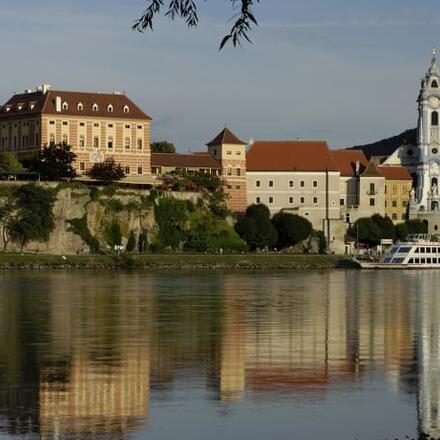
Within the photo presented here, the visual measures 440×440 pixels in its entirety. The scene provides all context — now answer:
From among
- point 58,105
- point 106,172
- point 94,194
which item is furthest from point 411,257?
point 58,105

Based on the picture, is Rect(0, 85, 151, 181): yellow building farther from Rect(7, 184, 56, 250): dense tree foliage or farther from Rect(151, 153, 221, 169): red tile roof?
Rect(7, 184, 56, 250): dense tree foliage

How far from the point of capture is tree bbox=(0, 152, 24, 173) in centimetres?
10494

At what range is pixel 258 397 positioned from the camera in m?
26.3

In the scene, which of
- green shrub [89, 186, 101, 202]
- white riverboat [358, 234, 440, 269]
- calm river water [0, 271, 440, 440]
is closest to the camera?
calm river water [0, 271, 440, 440]

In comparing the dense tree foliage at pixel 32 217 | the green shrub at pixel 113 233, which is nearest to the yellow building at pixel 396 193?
the green shrub at pixel 113 233

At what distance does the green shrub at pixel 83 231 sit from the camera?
101 meters

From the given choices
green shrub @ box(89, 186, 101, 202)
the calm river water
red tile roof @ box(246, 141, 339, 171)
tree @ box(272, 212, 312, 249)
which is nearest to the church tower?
red tile roof @ box(246, 141, 339, 171)

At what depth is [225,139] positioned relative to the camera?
386 ft

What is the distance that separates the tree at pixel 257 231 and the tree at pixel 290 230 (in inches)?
34.9

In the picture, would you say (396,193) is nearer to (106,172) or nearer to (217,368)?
(106,172)

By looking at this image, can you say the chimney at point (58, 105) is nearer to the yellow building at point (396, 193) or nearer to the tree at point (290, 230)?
the tree at point (290, 230)

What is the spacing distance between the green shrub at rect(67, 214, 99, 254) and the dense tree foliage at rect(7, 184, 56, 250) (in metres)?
1.67

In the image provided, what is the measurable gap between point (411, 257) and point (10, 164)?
1158 inches

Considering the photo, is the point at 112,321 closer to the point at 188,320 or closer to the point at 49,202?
the point at 188,320
